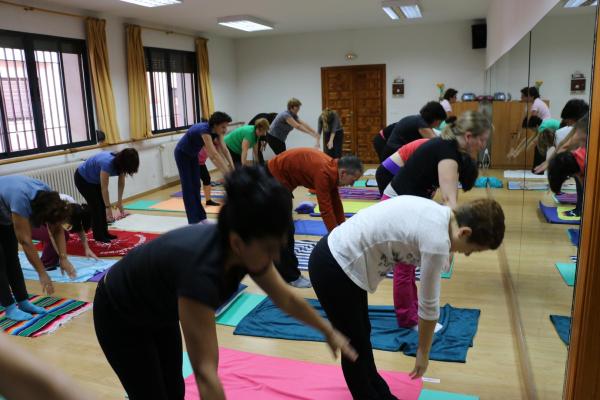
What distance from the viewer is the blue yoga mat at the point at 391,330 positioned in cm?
260

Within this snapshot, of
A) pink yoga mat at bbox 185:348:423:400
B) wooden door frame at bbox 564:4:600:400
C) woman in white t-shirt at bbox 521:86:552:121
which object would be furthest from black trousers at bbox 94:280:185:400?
woman in white t-shirt at bbox 521:86:552:121

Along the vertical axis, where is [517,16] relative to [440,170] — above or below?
above

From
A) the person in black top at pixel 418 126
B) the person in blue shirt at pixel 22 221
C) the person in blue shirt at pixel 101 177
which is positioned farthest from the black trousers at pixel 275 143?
the person in blue shirt at pixel 22 221

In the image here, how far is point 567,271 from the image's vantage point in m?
1.67

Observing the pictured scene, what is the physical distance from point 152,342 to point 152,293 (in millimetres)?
239

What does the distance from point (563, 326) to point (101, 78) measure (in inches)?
230

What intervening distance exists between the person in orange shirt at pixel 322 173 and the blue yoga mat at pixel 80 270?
66.7 inches

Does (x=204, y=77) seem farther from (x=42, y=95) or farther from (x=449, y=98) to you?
(x=449, y=98)

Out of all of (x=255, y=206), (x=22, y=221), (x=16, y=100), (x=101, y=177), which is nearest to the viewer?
(x=255, y=206)

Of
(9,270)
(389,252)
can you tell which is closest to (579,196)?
(389,252)

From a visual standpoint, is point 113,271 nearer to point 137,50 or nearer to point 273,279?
point 273,279

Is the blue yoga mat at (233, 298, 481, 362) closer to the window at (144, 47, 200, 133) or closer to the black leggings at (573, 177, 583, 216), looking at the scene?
the black leggings at (573, 177, 583, 216)

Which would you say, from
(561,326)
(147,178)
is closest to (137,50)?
(147,178)

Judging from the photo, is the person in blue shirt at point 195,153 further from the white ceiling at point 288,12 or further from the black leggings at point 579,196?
the black leggings at point 579,196
